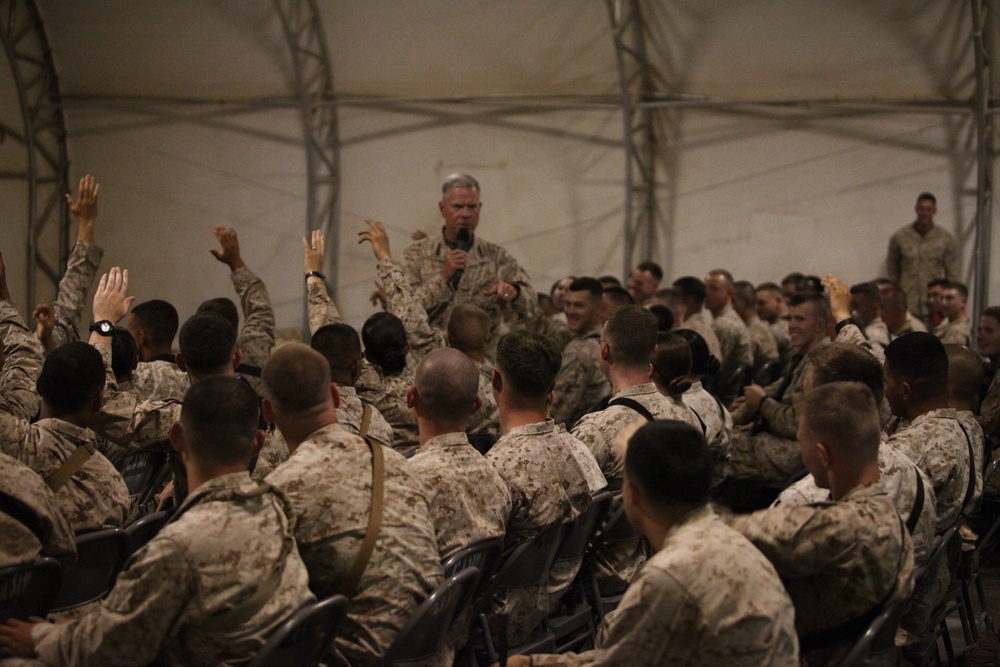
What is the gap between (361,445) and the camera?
9.54ft

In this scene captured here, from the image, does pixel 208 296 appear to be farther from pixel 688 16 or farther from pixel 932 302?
pixel 932 302

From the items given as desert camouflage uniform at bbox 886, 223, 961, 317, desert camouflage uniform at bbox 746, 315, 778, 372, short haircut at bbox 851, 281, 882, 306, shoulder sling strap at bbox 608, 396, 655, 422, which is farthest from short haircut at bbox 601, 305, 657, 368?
desert camouflage uniform at bbox 886, 223, 961, 317

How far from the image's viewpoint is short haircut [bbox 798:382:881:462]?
2814mm

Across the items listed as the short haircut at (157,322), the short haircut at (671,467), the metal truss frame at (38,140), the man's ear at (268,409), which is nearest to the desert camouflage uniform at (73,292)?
the short haircut at (157,322)

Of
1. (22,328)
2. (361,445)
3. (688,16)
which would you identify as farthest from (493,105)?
(361,445)

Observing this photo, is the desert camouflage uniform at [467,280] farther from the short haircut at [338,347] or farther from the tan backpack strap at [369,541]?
the tan backpack strap at [369,541]

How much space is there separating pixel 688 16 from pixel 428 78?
109 inches

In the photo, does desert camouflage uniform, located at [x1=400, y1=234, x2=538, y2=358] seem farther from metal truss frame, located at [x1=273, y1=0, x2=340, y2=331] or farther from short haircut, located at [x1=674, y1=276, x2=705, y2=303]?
metal truss frame, located at [x1=273, y1=0, x2=340, y2=331]

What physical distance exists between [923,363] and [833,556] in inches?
67.3

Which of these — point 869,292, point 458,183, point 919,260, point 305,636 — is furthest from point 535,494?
point 919,260

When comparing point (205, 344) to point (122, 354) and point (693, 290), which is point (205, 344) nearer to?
point (122, 354)

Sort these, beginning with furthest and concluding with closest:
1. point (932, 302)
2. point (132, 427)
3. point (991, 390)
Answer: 1. point (932, 302)
2. point (991, 390)
3. point (132, 427)

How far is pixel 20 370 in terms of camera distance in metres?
4.42

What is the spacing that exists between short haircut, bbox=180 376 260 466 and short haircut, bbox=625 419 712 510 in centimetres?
95
